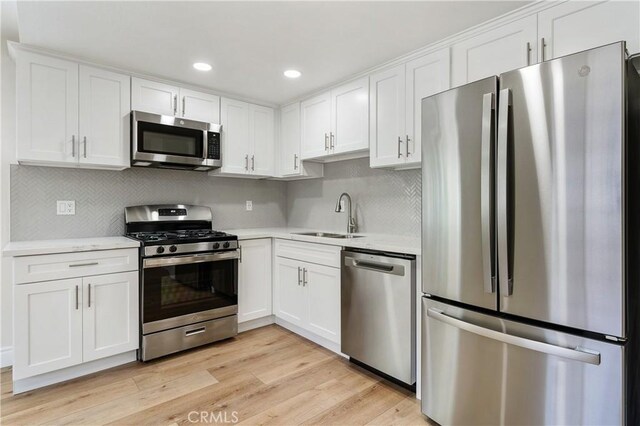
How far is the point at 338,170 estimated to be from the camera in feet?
11.7

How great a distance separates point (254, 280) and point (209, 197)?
1.04 meters

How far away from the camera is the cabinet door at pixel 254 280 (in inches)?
126

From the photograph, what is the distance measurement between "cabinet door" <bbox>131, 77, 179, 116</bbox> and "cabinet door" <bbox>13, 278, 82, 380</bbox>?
4.87ft

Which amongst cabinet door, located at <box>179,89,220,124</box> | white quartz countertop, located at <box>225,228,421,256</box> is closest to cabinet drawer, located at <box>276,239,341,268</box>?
white quartz countertop, located at <box>225,228,421,256</box>

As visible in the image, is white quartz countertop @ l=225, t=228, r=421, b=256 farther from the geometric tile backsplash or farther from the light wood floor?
the light wood floor

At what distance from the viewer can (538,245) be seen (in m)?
1.43

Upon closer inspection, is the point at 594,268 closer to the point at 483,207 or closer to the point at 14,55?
the point at 483,207

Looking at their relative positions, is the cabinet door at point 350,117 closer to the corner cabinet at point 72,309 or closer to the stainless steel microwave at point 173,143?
the stainless steel microwave at point 173,143

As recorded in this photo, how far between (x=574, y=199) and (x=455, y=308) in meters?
0.75

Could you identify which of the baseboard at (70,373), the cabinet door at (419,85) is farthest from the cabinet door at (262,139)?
the baseboard at (70,373)

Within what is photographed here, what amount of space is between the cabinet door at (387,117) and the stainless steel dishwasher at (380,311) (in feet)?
2.56

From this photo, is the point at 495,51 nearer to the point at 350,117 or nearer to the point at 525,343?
the point at 350,117

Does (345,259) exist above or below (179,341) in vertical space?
above

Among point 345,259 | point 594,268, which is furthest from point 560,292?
point 345,259
